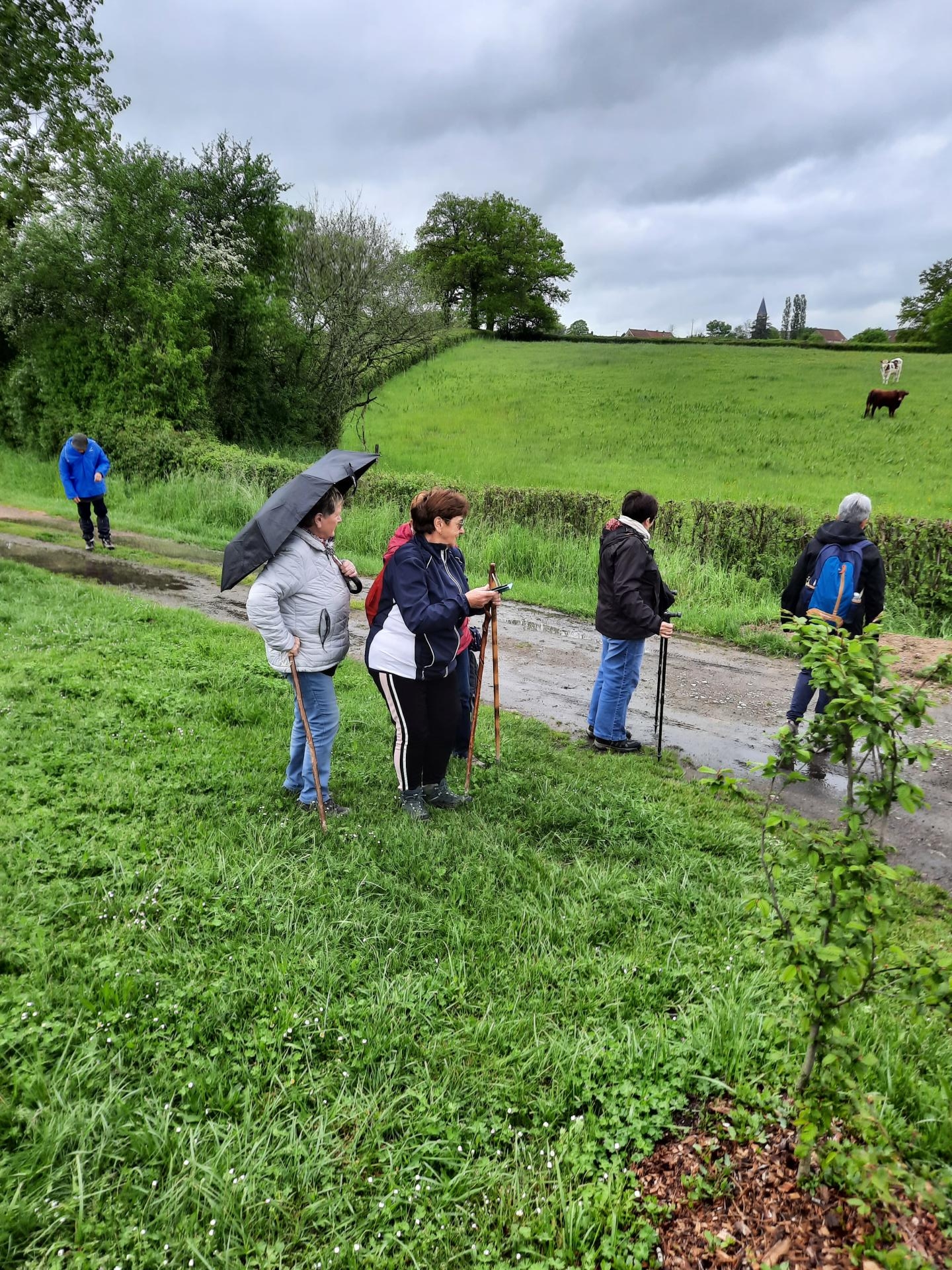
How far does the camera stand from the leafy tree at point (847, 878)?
2.04 metres

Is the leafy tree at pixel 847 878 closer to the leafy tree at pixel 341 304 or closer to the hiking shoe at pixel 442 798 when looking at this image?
the hiking shoe at pixel 442 798

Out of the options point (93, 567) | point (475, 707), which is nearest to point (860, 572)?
point (475, 707)

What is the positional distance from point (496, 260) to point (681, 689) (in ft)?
243

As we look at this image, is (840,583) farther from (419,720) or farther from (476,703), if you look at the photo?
(419,720)

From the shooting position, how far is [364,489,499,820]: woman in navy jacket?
4.18m

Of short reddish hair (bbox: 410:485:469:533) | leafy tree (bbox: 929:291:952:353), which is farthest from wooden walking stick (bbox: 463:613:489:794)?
leafy tree (bbox: 929:291:952:353)

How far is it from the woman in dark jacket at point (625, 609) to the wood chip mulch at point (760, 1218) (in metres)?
3.46

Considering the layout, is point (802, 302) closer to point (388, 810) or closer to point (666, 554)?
point (666, 554)

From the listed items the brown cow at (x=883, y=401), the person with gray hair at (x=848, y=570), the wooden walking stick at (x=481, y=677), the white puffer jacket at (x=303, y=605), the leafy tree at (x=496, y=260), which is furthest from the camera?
the leafy tree at (x=496, y=260)

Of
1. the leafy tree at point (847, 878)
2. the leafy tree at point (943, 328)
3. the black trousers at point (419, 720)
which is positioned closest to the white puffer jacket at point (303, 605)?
the black trousers at point (419, 720)

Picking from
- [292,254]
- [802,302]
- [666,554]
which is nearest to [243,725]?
[666,554]

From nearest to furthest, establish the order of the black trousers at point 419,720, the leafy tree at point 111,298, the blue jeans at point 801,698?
the black trousers at point 419,720, the blue jeans at point 801,698, the leafy tree at point 111,298

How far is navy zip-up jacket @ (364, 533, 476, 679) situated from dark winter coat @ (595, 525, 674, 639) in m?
1.66

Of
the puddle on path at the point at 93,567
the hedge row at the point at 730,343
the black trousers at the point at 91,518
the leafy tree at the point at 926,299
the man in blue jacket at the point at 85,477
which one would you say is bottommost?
the puddle on path at the point at 93,567
